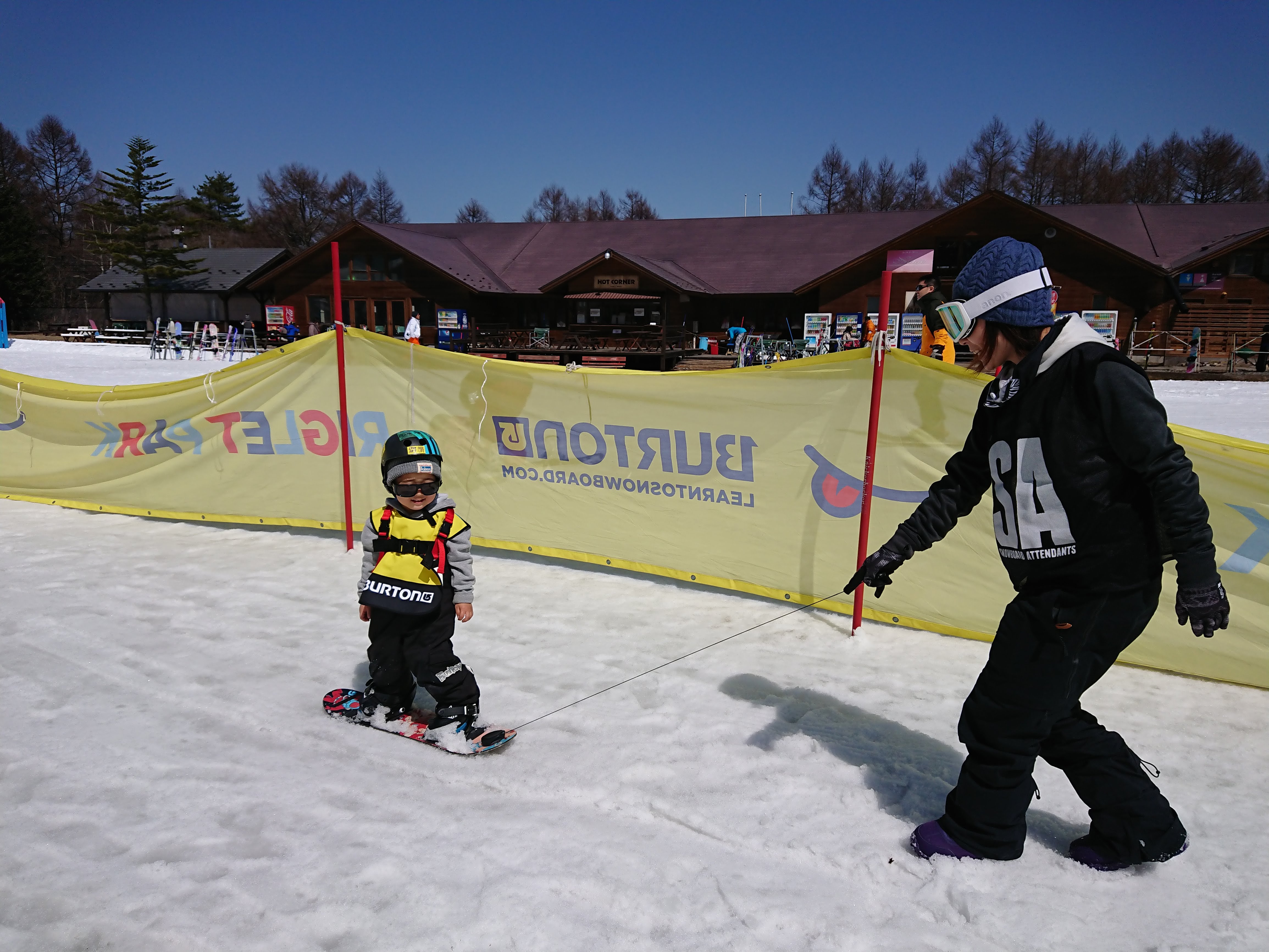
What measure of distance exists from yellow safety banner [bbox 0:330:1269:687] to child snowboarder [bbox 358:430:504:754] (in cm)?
210

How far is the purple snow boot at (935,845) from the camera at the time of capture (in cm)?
256

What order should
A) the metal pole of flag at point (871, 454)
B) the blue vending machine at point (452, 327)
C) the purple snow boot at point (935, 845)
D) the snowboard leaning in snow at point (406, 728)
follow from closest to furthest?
the purple snow boot at point (935, 845) < the snowboard leaning in snow at point (406, 728) < the metal pole of flag at point (871, 454) < the blue vending machine at point (452, 327)

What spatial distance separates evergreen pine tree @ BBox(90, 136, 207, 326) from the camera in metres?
44.7

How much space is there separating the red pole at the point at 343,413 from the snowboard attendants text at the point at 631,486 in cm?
132

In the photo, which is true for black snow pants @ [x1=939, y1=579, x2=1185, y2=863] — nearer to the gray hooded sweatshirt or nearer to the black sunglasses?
the gray hooded sweatshirt

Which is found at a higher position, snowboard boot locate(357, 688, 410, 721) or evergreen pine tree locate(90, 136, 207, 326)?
evergreen pine tree locate(90, 136, 207, 326)

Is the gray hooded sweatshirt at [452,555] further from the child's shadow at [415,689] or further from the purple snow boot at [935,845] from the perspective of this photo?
the purple snow boot at [935,845]

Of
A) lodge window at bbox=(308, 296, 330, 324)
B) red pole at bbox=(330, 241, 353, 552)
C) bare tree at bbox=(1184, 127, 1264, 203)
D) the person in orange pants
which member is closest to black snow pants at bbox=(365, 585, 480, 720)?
red pole at bbox=(330, 241, 353, 552)

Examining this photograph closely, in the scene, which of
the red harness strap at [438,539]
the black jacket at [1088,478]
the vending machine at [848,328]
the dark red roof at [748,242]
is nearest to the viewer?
the black jacket at [1088,478]

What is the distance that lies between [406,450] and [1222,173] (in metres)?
71.3

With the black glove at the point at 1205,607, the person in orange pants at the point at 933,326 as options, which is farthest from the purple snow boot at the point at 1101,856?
the person in orange pants at the point at 933,326

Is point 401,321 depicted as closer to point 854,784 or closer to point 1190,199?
point 854,784

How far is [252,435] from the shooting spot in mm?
6711

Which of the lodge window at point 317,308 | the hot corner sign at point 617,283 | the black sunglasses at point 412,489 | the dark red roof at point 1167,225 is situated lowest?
the black sunglasses at point 412,489
